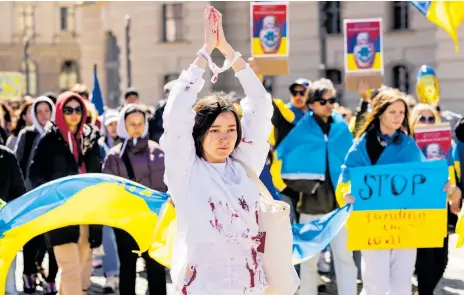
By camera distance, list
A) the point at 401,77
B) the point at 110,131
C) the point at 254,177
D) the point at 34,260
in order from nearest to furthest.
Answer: the point at 254,177
the point at 34,260
the point at 110,131
the point at 401,77

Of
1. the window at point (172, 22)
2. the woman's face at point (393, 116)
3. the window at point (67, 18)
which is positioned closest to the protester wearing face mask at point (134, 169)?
the woman's face at point (393, 116)

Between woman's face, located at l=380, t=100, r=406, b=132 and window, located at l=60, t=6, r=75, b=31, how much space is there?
56.4m

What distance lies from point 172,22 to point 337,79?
6840 millimetres

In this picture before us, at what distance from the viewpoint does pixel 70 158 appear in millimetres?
8641

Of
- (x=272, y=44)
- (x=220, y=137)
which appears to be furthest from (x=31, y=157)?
(x=220, y=137)

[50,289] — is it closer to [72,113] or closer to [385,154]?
[72,113]

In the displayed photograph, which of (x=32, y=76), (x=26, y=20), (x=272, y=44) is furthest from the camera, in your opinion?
(x=26, y=20)

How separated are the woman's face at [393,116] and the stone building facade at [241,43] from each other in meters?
14.1

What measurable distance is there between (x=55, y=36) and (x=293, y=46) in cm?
3586

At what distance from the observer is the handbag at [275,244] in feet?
16.4

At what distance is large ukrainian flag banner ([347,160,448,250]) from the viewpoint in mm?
7672

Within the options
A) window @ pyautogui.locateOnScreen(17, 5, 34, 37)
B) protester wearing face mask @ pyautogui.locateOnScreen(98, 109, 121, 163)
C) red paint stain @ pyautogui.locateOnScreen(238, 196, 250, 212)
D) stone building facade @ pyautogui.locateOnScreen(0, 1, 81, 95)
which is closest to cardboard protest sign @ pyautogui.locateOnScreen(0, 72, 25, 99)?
protester wearing face mask @ pyautogui.locateOnScreen(98, 109, 121, 163)

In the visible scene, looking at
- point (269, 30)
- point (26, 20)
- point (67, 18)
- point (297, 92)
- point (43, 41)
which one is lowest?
point (297, 92)

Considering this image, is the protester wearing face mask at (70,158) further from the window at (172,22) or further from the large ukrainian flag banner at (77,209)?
the window at (172,22)
